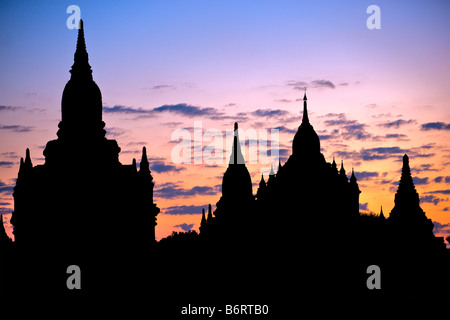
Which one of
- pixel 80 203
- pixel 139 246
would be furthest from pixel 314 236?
pixel 80 203

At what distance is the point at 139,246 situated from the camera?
9475cm

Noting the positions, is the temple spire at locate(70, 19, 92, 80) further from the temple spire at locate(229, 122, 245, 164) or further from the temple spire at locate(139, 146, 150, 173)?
the temple spire at locate(229, 122, 245, 164)

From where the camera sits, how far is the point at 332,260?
114 meters

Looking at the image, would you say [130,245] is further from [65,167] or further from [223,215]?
[223,215]

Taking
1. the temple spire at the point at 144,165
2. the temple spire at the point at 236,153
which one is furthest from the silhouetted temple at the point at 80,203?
the temple spire at the point at 236,153

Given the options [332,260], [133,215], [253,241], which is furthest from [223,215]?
[133,215]

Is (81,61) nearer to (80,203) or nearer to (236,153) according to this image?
(80,203)

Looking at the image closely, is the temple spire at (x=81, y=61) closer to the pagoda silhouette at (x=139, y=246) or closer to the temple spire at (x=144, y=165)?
the pagoda silhouette at (x=139, y=246)

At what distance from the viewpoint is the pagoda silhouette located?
89875 mm

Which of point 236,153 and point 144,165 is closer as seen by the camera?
point 144,165
